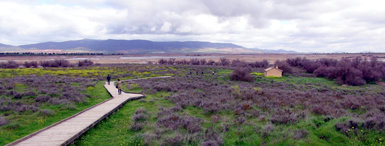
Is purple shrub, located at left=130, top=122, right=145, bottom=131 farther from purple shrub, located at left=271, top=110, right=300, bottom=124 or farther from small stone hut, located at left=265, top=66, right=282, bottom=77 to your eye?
small stone hut, located at left=265, top=66, right=282, bottom=77

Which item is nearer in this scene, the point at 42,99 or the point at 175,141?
the point at 175,141

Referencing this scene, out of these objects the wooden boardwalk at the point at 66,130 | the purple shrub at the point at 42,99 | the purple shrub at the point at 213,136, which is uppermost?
the purple shrub at the point at 42,99

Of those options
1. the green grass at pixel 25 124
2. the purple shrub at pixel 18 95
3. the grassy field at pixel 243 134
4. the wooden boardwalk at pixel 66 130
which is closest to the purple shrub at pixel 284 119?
the grassy field at pixel 243 134

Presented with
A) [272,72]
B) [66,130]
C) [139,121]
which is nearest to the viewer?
[66,130]

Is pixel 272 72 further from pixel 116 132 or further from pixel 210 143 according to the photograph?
pixel 116 132

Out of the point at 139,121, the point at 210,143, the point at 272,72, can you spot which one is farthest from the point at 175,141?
the point at 272,72

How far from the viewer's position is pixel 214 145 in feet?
22.7

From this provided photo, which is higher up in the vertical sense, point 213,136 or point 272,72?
point 272,72

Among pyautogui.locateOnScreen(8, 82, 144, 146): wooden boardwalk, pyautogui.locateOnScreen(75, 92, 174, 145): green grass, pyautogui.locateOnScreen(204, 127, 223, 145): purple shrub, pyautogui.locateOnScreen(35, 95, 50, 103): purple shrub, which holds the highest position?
pyautogui.locateOnScreen(35, 95, 50, 103): purple shrub

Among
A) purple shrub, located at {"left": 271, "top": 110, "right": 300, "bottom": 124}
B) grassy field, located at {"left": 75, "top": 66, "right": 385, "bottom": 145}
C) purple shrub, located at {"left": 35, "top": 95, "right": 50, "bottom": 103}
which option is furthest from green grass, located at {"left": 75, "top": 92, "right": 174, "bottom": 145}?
purple shrub, located at {"left": 35, "top": 95, "right": 50, "bottom": 103}

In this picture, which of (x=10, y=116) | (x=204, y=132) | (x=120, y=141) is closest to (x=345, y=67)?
(x=204, y=132)

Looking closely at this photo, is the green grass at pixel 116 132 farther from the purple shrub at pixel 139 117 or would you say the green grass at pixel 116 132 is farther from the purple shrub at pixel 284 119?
the purple shrub at pixel 284 119

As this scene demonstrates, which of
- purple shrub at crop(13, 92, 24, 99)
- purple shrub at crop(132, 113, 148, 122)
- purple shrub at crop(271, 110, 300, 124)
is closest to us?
purple shrub at crop(271, 110, 300, 124)

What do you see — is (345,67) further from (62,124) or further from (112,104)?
(62,124)
